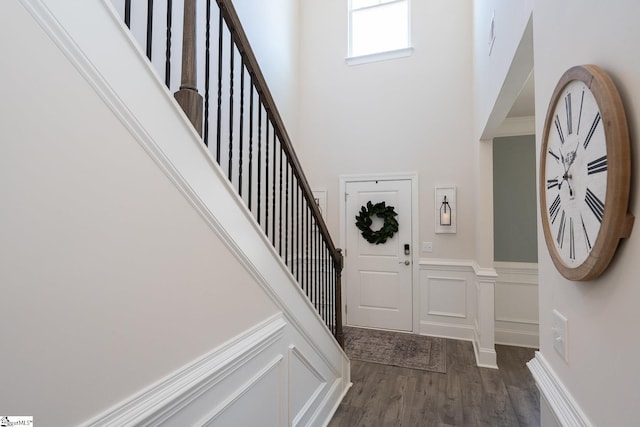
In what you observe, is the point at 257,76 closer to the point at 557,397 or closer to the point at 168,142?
the point at 168,142

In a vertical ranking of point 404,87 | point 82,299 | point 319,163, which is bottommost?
point 82,299

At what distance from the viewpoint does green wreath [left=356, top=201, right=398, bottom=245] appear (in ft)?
14.0

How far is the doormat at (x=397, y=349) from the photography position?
130 inches

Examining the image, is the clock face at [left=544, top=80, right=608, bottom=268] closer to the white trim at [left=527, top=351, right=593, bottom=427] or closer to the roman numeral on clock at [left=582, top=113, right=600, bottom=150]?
the roman numeral on clock at [left=582, top=113, right=600, bottom=150]

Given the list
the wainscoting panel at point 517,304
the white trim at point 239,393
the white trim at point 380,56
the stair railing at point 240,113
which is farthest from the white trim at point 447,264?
the white trim at point 239,393

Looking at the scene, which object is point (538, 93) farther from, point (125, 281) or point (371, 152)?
point (371, 152)

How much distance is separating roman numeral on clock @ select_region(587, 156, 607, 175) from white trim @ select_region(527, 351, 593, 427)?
2.03ft

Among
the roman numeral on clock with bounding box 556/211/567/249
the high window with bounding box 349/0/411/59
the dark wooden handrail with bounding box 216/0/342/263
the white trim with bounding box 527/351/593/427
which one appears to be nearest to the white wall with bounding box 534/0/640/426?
the white trim with bounding box 527/351/593/427

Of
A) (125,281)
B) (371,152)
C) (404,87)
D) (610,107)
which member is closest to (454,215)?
(371,152)

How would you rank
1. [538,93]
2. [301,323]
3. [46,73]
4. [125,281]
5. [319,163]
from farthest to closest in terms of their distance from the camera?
[319,163] < [301,323] < [538,93] < [125,281] < [46,73]

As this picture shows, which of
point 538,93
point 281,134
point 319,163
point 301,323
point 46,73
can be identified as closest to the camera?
point 46,73

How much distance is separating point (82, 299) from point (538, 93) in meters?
1.62

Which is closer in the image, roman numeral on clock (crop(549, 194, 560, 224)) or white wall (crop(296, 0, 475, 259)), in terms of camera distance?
roman numeral on clock (crop(549, 194, 560, 224))

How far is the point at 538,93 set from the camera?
1.22 m
